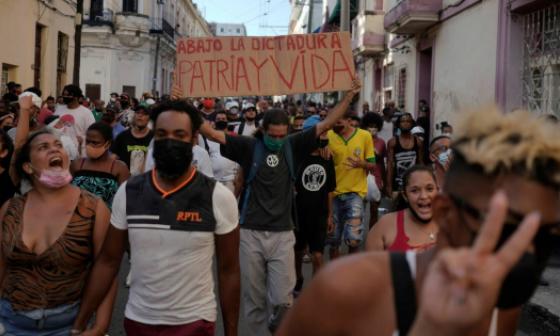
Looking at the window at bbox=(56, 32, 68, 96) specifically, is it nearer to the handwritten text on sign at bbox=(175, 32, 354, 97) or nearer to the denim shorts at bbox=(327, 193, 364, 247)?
the handwritten text on sign at bbox=(175, 32, 354, 97)

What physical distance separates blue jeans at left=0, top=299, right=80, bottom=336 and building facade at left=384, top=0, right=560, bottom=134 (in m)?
5.67

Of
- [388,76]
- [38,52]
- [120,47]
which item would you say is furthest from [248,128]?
[120,47]

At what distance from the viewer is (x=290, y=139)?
Answer: 5277 mm

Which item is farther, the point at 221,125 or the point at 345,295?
the point at 221,125

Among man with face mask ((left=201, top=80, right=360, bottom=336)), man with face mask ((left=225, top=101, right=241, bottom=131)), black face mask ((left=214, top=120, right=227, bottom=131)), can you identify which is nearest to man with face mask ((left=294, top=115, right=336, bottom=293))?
man with face mask ((left=201, top=80, right=360, bottom=336))

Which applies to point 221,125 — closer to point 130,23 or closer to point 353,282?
point 353,282

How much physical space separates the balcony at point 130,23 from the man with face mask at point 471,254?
138ft

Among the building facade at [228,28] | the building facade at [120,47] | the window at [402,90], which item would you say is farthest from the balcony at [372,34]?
the building facade at [228,28]

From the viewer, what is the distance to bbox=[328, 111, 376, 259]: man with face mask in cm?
721

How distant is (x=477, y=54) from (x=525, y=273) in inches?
528

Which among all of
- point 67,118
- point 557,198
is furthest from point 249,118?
point 557,198

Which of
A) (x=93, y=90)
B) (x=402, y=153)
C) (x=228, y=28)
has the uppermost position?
(x=228, y=28)

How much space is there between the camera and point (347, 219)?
285 inches

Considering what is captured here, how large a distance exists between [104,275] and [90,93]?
127 ft
